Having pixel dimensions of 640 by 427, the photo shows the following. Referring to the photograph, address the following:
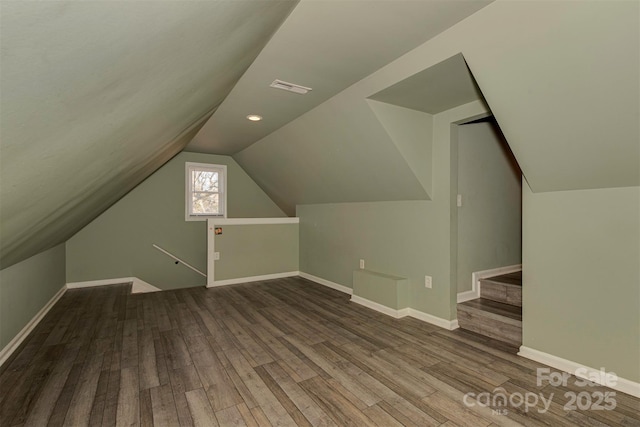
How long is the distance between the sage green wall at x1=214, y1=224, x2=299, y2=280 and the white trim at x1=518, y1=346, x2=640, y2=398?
3854 millimetres

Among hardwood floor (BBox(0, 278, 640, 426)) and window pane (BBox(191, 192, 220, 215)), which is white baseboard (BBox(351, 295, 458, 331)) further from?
window pane (BBox(191, 192, 220, 215))

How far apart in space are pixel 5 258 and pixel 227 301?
7.64 feet

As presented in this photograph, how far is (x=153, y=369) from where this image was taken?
2.35 metres

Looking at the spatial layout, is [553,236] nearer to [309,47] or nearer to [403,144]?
[403,144]

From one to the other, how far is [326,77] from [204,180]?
13.2 feet

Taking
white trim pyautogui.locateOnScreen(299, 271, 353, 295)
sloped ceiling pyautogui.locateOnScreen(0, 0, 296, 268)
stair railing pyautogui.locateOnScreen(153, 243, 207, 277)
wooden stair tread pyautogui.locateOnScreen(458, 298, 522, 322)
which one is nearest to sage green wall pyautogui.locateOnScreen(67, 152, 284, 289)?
stair railing pyautogui.locateOnScreen(153, 243, 207, 277)

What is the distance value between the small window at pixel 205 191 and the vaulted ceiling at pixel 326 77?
2.77m

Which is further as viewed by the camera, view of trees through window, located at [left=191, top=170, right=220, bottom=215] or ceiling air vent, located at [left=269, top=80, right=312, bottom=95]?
view of trees through window, located at [left=191, top=170, right=220, bottom=215]

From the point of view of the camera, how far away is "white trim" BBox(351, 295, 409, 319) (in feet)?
11.3

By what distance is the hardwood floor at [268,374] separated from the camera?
1.81m

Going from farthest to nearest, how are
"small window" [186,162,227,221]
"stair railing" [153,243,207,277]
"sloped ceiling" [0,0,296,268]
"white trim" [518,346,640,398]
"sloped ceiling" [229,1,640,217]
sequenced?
"small window" [186,162,227,221], "stair railing" [153,243,207,277], "white trim" [518,346,640,398], "sloped ceiling" [229,1,640,217], "sloped ceiling" [0,0,296,268]

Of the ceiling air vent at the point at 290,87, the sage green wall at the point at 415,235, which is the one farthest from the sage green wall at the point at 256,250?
the ceiling air vent at the point at 290,87

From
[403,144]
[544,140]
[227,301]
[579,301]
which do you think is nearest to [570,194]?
[544,140]

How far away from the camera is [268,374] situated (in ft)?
7.45
